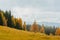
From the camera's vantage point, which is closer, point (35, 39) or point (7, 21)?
point (35, 39)

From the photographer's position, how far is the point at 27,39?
180 ft

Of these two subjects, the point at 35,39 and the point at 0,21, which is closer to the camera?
the point at 35,39

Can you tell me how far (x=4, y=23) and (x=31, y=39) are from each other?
52.4m

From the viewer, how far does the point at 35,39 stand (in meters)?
55.2

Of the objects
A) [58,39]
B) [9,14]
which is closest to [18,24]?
[9,14]

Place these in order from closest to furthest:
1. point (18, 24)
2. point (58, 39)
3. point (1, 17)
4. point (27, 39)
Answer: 1. point (27, 39)
2. point (58, 39)
3. point (1, 17)
4. point (18, 24)

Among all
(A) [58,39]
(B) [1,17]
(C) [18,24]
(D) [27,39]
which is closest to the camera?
Answer: (D) [27,39]

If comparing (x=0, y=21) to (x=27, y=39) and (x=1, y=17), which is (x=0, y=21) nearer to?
(x=1, y=17)

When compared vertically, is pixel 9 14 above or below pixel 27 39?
above

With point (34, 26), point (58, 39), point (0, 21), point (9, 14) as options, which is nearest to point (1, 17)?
point (0, 21)

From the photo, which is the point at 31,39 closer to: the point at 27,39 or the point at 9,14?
the point at 27,39

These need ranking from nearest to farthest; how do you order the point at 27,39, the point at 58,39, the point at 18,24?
1. the point at 27,39
2. the point at 58,39
3. the point at 18,24

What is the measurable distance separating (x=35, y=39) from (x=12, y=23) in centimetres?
5057

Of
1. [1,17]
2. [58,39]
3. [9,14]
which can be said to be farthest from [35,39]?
[9,14]
